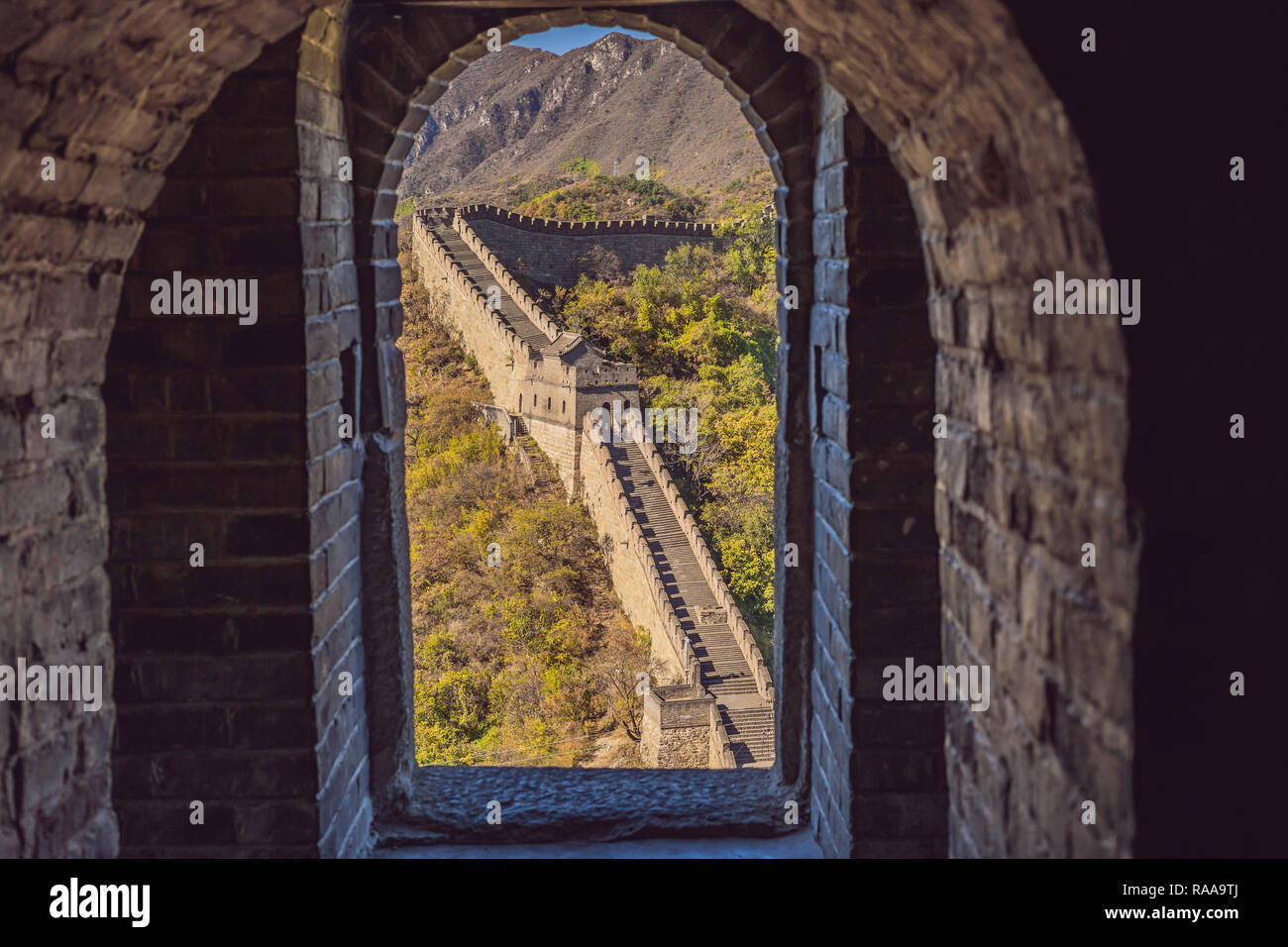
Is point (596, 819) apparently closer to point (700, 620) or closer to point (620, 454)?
point (700, 620)

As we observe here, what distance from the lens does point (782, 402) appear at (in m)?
3.35

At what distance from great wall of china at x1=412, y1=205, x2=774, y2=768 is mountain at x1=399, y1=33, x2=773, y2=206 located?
9895 mm

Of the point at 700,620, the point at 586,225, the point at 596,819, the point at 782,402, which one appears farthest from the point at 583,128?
the point at 596,819

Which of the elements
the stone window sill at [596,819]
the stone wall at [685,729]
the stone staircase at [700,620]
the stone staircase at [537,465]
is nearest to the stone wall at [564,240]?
the stone staircase at [537,465]

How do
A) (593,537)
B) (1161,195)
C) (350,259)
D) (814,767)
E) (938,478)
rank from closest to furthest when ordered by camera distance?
(1161,195) → (938,478) → (350,259) → (814,767) → (593,537)

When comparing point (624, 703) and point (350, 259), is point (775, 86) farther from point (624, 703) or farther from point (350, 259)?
point (624, 703)

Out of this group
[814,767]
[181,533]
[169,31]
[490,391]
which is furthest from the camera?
[490,391]

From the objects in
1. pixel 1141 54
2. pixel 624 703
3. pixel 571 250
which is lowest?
pixel 624 703

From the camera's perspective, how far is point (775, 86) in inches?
124

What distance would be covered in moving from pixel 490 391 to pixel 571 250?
20.2ft

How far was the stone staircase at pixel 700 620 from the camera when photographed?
16031 millimetres

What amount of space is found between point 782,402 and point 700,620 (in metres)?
15.4

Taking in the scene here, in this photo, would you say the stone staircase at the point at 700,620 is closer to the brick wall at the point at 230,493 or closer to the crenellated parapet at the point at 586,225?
the crenellated parapet at the point at 586,225

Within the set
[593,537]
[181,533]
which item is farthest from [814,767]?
Result: [593,537]
